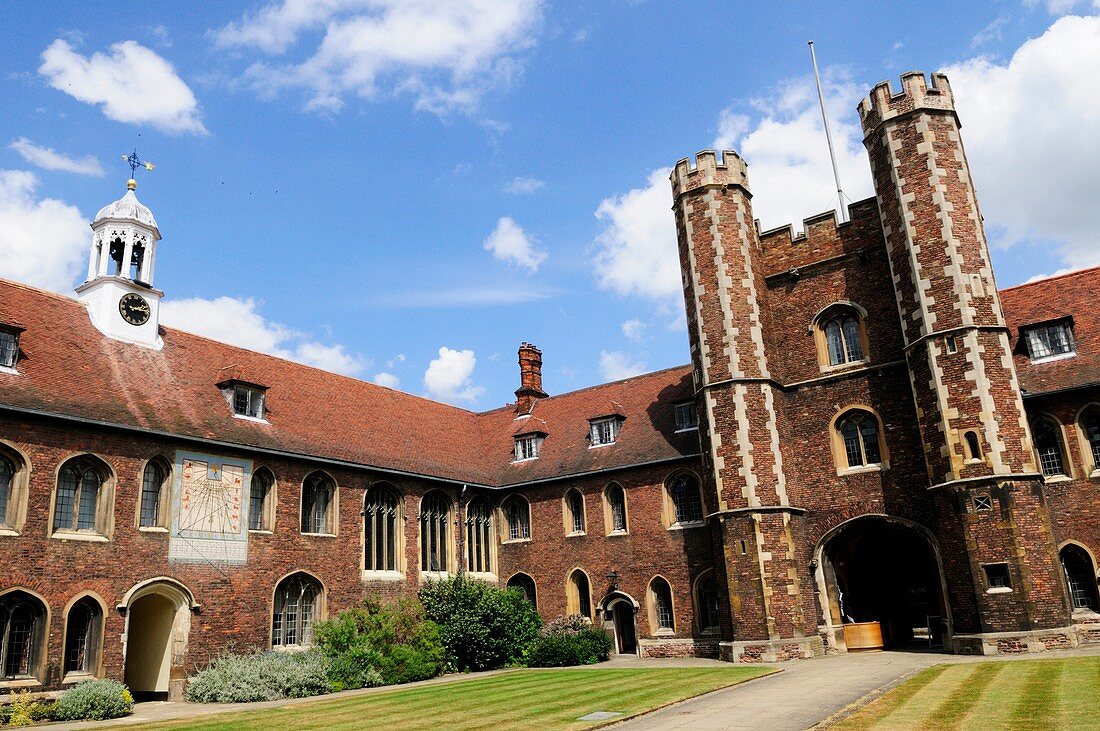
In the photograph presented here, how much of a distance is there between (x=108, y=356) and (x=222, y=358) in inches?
169

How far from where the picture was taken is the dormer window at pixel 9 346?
19.6m

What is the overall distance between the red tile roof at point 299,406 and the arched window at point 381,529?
1.09 metres

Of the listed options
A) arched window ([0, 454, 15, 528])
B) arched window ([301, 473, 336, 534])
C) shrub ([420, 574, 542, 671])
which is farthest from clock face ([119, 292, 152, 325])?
shrub ([420, 574, 542, 671])

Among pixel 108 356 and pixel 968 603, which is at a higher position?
pixel 108 356

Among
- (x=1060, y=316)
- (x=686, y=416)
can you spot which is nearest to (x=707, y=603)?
(x=686, y=416)

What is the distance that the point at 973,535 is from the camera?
21.0 m

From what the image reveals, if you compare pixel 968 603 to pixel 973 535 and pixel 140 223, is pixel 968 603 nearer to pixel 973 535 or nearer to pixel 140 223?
pixel 973 535

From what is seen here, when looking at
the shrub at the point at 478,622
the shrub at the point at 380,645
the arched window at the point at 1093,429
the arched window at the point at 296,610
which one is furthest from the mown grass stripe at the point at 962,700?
the arched window at the point at 296,610

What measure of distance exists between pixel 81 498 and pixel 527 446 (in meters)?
16.8

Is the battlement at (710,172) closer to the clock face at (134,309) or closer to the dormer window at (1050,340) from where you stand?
the dormer window at (1050,340)

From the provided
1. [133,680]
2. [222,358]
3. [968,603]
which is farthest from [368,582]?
[968,603]

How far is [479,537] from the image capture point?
31.0 meters

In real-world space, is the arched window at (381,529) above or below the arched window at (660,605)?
above

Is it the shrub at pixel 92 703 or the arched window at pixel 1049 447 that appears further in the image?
the arched window at pixel 1049 447
